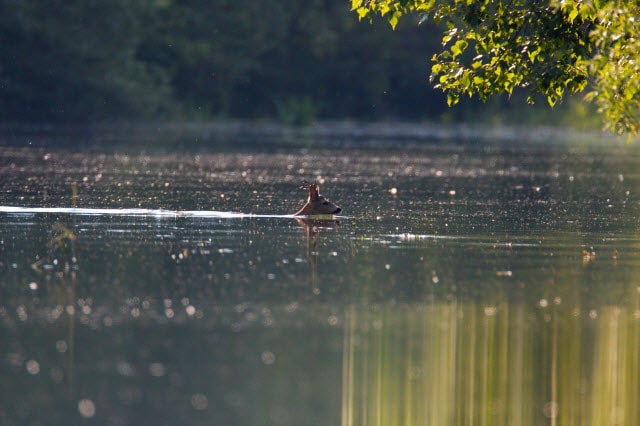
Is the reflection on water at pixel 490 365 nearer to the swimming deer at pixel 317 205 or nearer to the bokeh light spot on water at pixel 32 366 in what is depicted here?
the bokeh light spot on water at pixel 32 366

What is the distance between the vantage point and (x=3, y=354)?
9.47 metres

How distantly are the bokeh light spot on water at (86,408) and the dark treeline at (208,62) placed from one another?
56.5 m

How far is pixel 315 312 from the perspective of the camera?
37.2 ft

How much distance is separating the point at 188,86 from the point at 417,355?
75.8 meters

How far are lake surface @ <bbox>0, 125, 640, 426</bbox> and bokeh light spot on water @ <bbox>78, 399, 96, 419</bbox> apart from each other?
1 cm

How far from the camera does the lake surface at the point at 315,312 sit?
8.59m

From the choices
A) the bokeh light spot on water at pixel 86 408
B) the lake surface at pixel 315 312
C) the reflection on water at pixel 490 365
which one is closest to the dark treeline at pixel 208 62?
the lake surface at pixel 315 312

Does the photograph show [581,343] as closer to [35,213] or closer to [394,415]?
[394,415]

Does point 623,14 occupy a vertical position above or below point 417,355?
above

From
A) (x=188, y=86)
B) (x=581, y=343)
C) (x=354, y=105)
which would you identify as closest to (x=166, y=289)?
(x=581, y=343)

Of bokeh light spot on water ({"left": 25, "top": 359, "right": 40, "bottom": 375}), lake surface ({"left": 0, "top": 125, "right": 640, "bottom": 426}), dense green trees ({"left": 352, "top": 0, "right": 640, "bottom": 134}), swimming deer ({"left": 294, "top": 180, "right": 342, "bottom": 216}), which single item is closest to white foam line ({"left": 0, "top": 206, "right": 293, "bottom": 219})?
lake surface ({"left": 0, "top": 125, "right": 640, "bottom": 426})

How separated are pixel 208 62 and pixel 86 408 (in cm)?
7711

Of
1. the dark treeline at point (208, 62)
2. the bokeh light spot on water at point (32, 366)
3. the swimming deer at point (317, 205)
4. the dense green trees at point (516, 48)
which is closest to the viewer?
the bokeh light spot on water at point (32, 366)

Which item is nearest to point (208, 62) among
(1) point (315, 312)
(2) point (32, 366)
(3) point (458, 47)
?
(3) point (458, 47)
